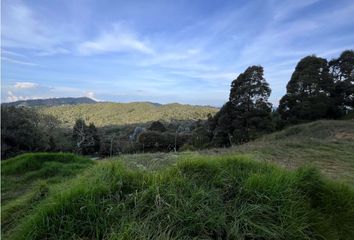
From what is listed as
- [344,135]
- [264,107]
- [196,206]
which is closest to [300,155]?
[196,206]

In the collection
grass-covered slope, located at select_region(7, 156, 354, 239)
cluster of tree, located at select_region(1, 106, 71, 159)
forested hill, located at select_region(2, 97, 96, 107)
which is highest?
forested hill, located at select_region(2, 97, 96, 107)

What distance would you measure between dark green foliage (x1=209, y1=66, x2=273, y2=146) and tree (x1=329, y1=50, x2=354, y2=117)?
6838 millimetres

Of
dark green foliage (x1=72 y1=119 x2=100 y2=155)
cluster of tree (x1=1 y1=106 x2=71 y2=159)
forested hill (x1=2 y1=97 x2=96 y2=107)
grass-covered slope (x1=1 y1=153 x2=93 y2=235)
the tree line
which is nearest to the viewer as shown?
grass-covered slope (x1=1 y1=153 x2=93 y2=235)

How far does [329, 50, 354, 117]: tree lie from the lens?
972 inches

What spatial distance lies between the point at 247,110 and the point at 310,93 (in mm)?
5921

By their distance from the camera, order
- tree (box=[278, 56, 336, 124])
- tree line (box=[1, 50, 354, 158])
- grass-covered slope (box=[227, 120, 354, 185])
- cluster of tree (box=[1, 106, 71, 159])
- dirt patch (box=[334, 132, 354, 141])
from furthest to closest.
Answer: tree (box=[278, 56, 336, 124]) < tree line (box=[1, 50, 354, 158]) < cluster of tree (box=[1, 106, 71, 159]) < dirt patch (box=[334, 132, 354, 141]) < grass-covered slope (box=[227, 120, 354, 185])

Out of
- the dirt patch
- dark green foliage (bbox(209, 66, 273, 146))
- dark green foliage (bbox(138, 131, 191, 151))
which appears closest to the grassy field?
dark green foliage (bbox(138, 131, 191, 151))

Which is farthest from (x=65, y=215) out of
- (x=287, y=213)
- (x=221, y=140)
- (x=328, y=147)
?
(x=221, y=140)

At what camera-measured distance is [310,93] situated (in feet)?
79.9

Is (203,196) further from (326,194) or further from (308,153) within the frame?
(308,153)

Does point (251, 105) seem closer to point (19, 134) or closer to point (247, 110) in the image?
point (247, 110)

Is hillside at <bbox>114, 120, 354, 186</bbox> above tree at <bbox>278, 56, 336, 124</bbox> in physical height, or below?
below

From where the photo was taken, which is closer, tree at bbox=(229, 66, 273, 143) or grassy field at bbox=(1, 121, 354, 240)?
grassy field at bbox=(1, 121, 354, 240)

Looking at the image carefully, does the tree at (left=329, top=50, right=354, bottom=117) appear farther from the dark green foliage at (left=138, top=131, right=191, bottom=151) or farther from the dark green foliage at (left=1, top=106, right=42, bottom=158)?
the dark green foliage at (left=1, top=106, right=42, bottom=158)
